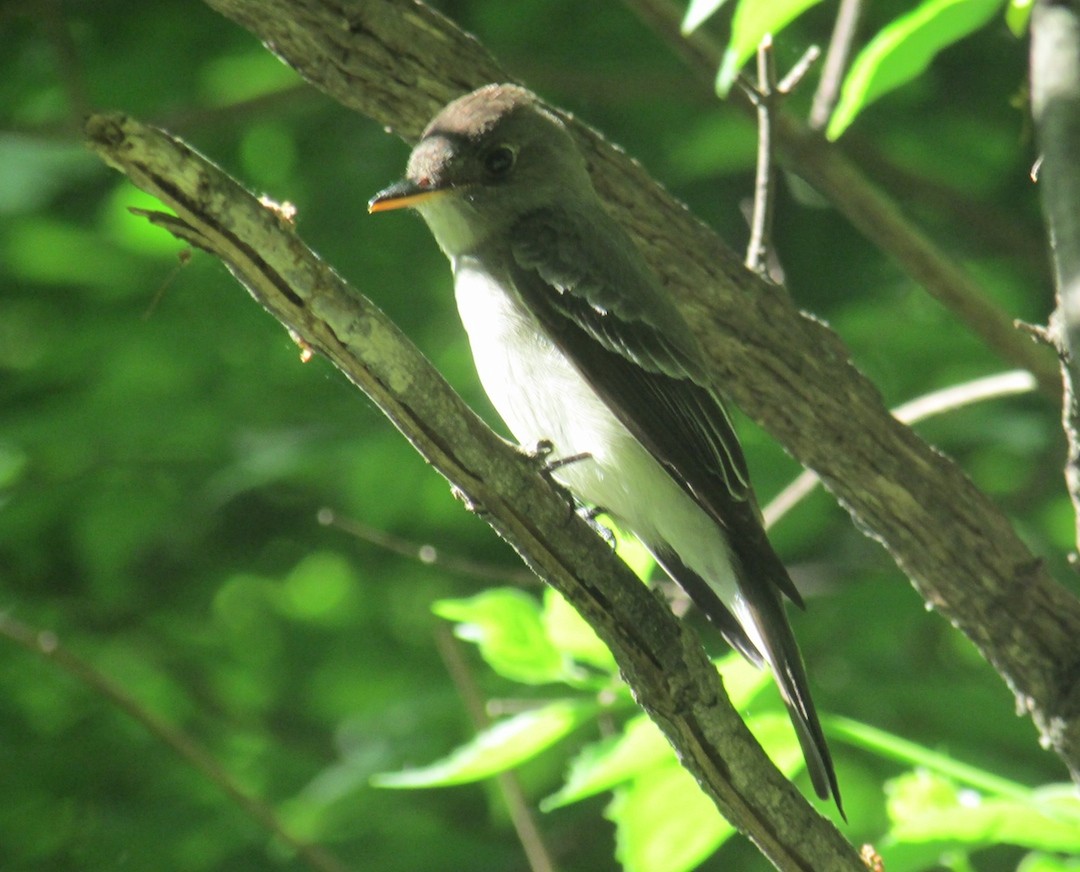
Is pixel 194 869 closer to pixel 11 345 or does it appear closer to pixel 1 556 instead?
pixel 1 556

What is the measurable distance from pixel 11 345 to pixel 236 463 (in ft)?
3.67

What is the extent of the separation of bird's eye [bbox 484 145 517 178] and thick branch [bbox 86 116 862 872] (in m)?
1.21

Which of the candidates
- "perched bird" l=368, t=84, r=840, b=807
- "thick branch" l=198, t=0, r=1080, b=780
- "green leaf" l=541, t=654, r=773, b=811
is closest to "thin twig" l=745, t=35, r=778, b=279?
"thick branch" l=198, t=0, r=1080, b=780

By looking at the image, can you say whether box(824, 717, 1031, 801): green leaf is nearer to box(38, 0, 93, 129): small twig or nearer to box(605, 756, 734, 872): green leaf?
box(605, 756, 734, 872): green leaf

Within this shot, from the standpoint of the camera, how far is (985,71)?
16.7ft

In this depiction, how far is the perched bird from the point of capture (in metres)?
3.09

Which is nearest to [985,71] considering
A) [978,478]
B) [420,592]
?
[978,478]

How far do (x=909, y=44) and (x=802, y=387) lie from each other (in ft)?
2.85

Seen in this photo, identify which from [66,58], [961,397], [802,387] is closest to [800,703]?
[802,387]

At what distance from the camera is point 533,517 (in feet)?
7.51

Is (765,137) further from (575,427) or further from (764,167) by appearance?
(575,427)

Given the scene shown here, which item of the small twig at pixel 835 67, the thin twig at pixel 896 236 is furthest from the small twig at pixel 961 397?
the small twig at pixel 835 67

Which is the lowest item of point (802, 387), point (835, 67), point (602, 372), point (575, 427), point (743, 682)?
point (743, 682)

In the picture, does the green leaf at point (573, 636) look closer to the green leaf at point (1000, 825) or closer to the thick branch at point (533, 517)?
the thick branch at point (533, 517)
